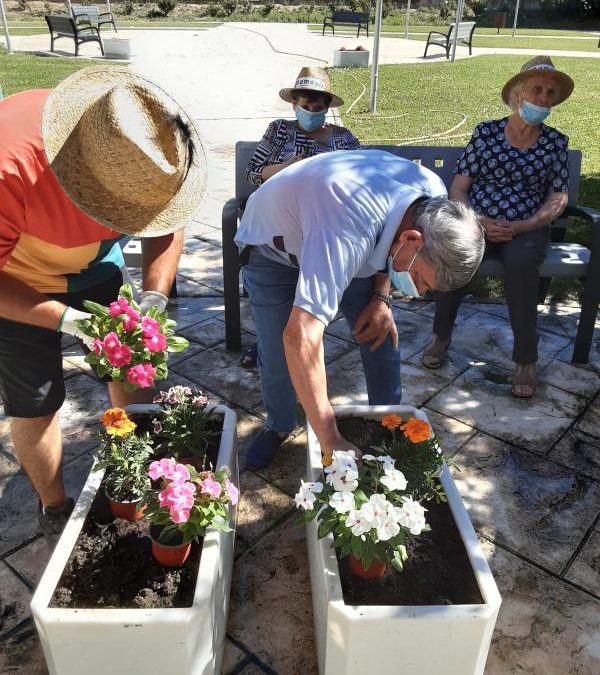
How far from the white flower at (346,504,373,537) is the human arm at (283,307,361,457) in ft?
0.95

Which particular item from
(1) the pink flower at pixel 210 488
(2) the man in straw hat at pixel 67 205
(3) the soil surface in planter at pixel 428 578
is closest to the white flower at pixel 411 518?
(3) the soil surface in planter at pixel 428 578

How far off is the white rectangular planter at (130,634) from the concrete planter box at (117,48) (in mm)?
16841

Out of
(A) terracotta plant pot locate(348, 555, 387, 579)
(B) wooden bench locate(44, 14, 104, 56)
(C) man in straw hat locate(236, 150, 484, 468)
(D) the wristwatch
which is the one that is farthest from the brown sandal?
(B) wooden bench locate(44, 14, 104, 56)

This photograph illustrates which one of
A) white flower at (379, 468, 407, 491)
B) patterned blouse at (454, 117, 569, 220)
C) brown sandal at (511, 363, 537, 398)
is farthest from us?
patterned blouse at (454, 117, 569, 220)

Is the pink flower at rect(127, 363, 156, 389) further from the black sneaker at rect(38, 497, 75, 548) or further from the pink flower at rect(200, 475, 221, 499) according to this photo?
the black sneaker at rect(38, 497, 75, 548)

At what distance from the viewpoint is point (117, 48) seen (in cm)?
1603

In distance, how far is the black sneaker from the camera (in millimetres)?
2324

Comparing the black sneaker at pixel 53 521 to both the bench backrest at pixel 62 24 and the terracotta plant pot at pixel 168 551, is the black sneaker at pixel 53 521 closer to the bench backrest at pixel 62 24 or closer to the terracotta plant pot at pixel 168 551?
the terracotta plant pot at pixel 168 551

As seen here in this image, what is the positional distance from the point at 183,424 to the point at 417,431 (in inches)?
32.1

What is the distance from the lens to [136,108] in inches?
73.2

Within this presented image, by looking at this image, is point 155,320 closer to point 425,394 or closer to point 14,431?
point 14,431

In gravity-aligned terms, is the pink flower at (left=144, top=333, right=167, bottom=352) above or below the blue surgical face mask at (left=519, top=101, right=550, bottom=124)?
below

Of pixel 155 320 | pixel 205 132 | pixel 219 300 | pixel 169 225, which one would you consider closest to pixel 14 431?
pixel 155 320

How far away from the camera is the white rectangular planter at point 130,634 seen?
1556mm
